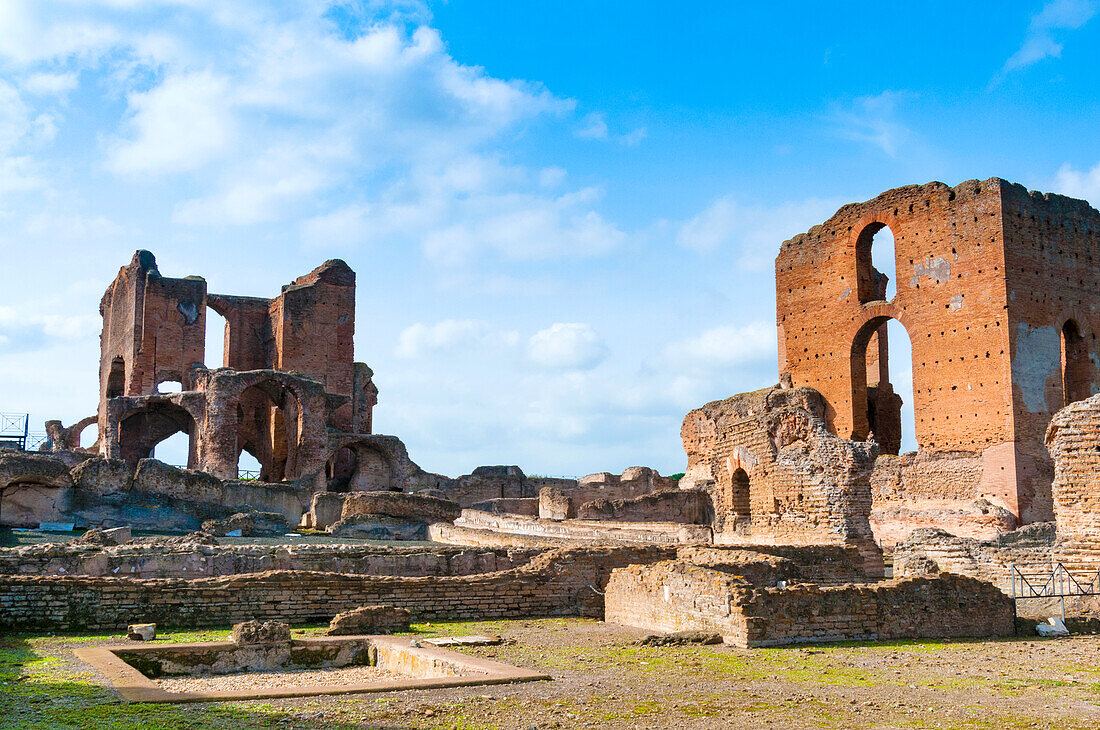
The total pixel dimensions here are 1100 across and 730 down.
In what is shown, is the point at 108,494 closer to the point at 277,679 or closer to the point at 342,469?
the point at 277,679

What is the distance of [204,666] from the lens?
7797 mm

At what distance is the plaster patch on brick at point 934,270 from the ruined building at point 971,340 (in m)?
0.04

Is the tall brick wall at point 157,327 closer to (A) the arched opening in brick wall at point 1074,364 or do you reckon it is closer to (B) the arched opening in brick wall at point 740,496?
(B) the arched opening in brick wall at point 740,496

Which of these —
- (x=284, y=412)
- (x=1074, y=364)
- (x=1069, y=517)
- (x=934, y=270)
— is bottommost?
(x=1069, y=517)

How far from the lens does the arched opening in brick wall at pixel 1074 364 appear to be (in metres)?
29.3

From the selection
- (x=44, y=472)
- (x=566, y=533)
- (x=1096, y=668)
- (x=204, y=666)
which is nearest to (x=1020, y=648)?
(x=1096, y=668)

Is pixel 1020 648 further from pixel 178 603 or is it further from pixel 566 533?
pixel 566 533

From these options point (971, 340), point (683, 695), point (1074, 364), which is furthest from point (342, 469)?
point (683, 695)

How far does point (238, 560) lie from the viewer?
11102mm

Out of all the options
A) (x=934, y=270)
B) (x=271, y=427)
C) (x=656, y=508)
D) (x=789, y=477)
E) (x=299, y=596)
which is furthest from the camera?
(x=271, y=427)

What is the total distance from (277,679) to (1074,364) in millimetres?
28272

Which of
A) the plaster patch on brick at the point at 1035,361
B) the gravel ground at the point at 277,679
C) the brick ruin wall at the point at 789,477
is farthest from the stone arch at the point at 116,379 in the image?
the gravel ground at the point at 277,679

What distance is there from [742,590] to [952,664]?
1.67m

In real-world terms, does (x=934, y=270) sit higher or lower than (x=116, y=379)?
higher
